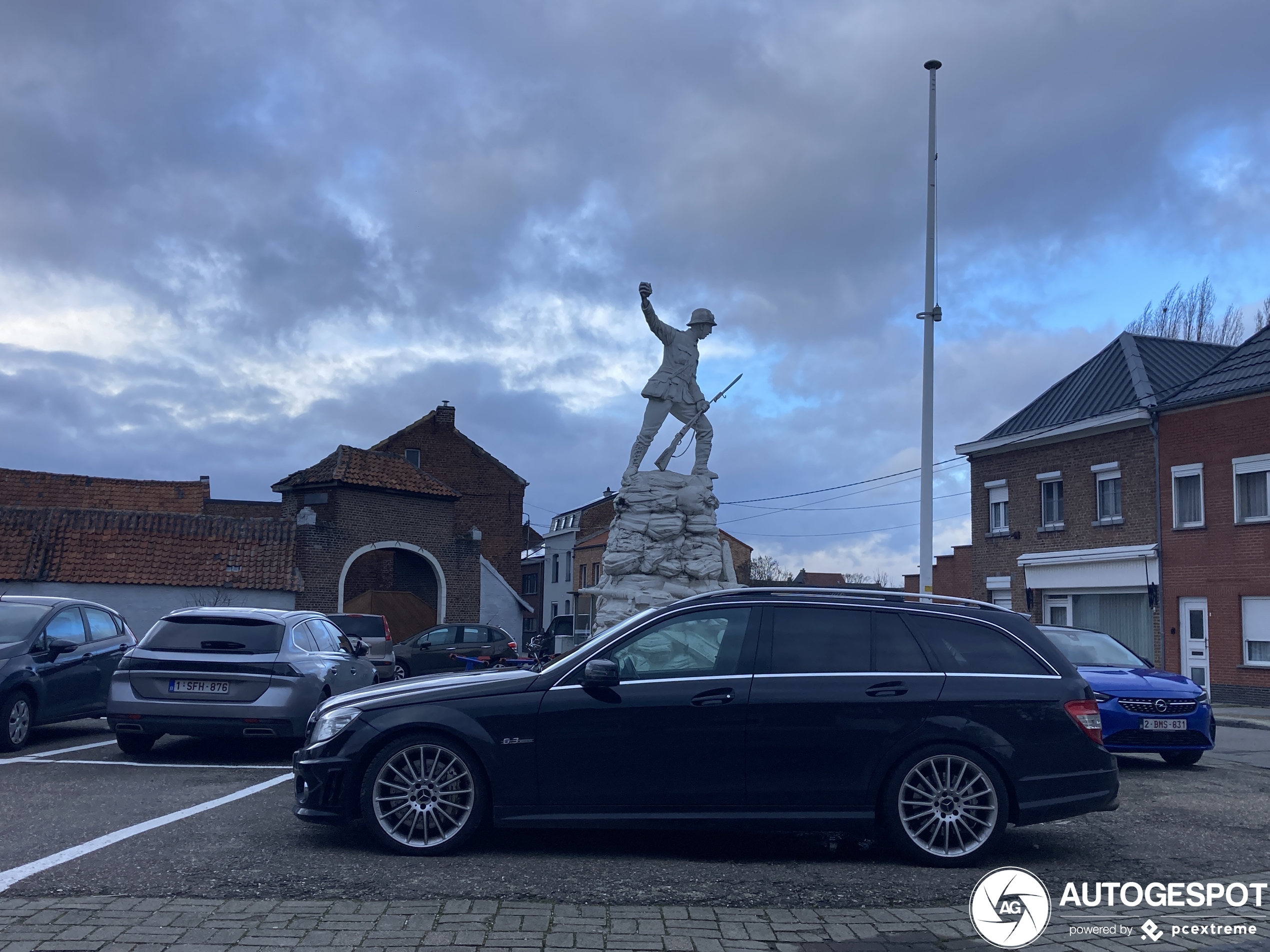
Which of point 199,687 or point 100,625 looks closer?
point 199,687

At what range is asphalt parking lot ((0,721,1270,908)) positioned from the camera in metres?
5.12

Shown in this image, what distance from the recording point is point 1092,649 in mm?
11727

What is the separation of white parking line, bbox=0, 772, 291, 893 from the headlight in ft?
3.92

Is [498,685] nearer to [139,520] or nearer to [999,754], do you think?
[999,754]

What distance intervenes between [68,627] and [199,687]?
9.36ft

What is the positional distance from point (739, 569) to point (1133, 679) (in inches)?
2063

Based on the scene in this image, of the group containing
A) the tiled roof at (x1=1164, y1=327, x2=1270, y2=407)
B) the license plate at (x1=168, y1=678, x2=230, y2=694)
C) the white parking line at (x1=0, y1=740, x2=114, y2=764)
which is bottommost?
the white parking line at (x1=0, y1=740, x2=114, y2=764)

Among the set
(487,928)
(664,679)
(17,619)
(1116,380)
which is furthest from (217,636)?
(1116,380)

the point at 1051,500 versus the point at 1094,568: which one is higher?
the point at 1051,500

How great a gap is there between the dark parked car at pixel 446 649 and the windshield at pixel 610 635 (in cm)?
1936

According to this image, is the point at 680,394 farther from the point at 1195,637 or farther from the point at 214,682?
the point at 1195,637

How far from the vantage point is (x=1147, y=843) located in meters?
6.57

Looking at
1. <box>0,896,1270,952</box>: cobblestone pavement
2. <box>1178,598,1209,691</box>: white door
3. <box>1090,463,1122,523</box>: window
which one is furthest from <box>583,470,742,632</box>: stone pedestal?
<box>1090,463,1122,523</box>: window

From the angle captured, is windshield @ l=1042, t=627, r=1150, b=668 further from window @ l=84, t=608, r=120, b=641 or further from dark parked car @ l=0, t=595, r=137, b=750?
window @ l=84, t=608, r=120, b=641
